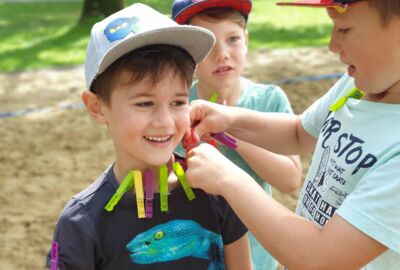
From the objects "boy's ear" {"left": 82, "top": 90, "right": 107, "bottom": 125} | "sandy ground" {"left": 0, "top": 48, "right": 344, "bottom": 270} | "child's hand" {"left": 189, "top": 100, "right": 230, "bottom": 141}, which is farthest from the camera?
"sandy ground" {"left": 0, "top": 48, "right": 344, "bottom": 270}

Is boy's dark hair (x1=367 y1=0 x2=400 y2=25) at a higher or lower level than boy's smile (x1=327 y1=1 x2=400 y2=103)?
higher

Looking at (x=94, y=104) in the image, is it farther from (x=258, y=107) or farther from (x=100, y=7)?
(x=100, y=7)

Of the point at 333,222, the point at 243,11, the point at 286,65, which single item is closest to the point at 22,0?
the point at 286,65

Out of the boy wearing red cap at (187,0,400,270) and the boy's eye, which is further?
the boy's eye

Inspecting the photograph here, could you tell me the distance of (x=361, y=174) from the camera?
1.63m

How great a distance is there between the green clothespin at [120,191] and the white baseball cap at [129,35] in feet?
1.06

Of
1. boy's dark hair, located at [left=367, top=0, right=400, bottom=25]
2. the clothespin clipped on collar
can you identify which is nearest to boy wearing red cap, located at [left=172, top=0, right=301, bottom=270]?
the clothespin clipped on collar

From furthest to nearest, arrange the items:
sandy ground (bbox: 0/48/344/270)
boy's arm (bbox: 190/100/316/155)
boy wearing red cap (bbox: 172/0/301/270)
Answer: sandy ground (bbox: 0/48/344/270), boy wearing red cap (bbox: 172/0/301/270), boy's arm (bbox: 190/100/316/155)

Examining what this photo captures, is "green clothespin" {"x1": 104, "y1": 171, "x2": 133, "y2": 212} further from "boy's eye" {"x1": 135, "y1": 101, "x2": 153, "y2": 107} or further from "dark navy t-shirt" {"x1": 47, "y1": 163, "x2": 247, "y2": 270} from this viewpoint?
"boy's eye" {"x1": 135, "y1": 101, "x2": 153, "y2": 107}

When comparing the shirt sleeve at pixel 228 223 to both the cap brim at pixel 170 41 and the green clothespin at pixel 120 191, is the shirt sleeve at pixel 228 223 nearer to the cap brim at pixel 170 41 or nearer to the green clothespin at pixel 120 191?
the green clothespin at pixel 120 191

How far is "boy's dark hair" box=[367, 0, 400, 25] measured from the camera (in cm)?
154

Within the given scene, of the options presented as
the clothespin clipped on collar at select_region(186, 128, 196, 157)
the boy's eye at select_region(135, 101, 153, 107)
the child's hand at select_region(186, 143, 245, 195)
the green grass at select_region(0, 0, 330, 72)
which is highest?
the boy's eye at select_region(135, 101, 153, 107)

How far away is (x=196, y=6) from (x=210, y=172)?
0.96 metres

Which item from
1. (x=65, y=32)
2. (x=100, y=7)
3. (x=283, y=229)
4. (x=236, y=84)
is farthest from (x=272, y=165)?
(x=100, y=7)
